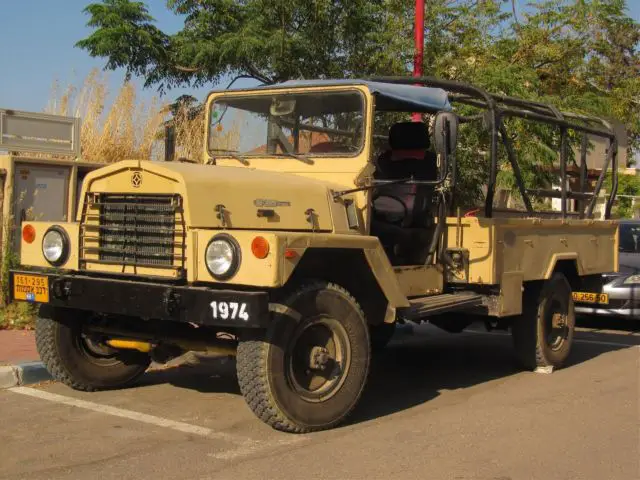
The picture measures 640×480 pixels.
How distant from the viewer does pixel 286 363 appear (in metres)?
5.04

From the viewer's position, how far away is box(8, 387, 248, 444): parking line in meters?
5.21

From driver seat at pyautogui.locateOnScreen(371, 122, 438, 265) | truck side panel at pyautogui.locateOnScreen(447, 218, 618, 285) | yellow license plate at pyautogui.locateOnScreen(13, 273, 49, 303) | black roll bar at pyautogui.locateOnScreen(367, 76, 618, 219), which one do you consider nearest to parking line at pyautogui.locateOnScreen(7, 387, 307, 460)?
yellow license plate at pyautogui.locateOnScreen(13, 273, 49, 303)

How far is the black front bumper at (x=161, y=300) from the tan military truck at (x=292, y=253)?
0.01 meters

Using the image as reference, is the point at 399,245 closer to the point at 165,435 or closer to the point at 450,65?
the point at 165,435

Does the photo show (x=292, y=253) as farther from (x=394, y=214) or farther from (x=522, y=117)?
(x=522, y=117)

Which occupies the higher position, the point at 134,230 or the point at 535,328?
the point at 134,230

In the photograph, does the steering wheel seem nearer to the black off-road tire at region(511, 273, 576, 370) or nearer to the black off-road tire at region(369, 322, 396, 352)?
the black off-road tire at region(369, 322, 396, 352)

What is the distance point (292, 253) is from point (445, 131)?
1.76 m

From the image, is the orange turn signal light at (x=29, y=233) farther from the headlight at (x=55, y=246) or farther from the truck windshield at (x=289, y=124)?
the truck windshield at (x=289, y=124)

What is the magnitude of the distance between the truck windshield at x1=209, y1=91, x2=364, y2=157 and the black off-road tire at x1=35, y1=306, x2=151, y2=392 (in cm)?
190

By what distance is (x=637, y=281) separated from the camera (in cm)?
1066

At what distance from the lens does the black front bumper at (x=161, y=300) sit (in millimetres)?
4629

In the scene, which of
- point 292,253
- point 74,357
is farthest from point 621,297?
point 74,357

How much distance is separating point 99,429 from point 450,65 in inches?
351
